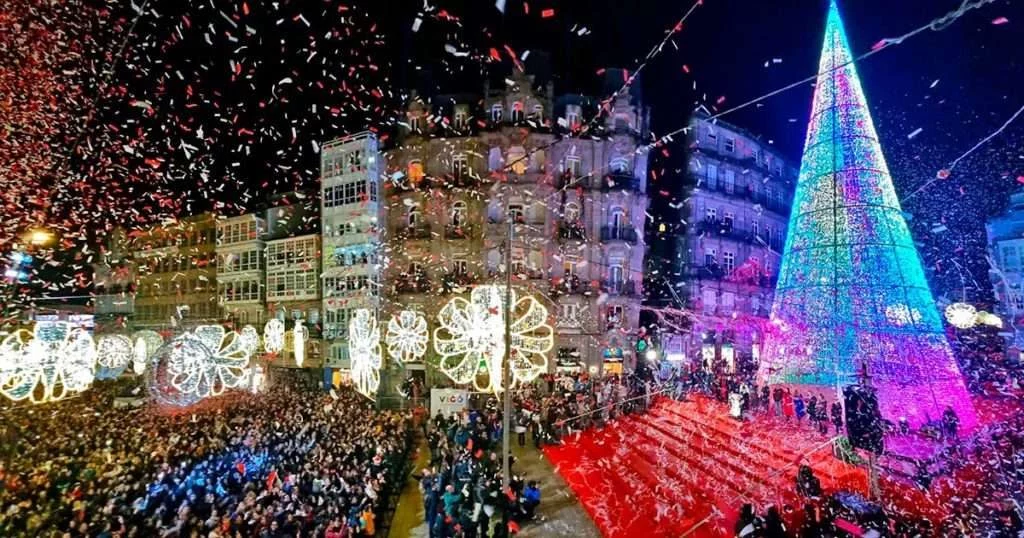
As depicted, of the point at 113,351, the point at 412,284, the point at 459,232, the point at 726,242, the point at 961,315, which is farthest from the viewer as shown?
the point at 726,242

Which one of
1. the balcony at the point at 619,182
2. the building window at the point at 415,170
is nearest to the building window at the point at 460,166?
the building window at the point at 415,170

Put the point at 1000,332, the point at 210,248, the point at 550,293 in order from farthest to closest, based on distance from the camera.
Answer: the point at 210,248 → the point at 1000,332 → the point at 550,293

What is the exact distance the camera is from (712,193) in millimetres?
34656

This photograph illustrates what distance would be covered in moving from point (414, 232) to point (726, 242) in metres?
18.7

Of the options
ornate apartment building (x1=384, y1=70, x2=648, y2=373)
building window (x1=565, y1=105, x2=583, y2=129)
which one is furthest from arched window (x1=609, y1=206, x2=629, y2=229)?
building window (x1=565, y1=105, x2=583, y2=129)

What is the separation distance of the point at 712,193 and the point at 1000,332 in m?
18.5

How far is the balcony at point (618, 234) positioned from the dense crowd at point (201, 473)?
15.0 metres

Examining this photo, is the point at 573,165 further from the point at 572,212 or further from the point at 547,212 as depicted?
the point at 547,212

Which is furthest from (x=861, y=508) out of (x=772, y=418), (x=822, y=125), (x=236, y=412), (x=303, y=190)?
(x=303, y=190)

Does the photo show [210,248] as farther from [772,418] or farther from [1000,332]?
[1000,332]

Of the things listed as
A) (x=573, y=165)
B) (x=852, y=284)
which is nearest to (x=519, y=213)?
(x=573, y=165)

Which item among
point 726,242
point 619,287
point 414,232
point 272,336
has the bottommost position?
point 272,336

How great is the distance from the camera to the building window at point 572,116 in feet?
102

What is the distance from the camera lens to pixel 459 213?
3170 centimetres
